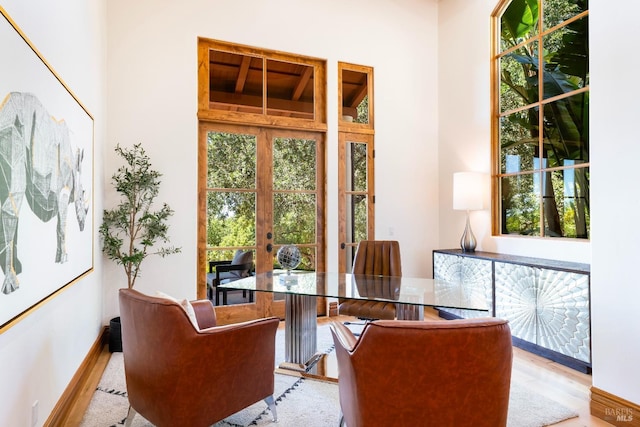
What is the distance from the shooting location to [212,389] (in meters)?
1.91

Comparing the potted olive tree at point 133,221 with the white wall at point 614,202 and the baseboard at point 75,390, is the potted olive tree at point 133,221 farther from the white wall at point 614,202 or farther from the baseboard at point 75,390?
the white wall at point 614,202

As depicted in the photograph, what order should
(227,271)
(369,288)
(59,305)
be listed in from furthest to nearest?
(227,271), (369,288), (59,305)

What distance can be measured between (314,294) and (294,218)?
2.03 m

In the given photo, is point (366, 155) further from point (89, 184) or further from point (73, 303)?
point (73, 303)

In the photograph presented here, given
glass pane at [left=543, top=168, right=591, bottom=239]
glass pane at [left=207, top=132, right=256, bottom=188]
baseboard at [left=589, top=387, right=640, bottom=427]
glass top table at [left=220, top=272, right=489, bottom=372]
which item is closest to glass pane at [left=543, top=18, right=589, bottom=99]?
glass pane at [left=543, top=168, right=591, bottom=239]

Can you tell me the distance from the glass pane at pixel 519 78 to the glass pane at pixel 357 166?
1.64 m

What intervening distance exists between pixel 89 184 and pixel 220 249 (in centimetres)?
158

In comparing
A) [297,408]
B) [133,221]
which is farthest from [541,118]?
[133,221]

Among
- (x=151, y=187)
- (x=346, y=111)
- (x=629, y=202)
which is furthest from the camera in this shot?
(x=346, y=111)

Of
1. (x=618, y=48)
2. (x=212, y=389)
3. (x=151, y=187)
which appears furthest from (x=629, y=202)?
(x=151, y=187)

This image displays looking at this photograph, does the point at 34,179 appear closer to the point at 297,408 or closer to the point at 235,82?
the point at 297,408

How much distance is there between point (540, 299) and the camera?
129 inches

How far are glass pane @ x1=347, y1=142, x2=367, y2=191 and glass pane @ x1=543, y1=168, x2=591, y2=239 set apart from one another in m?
1.98

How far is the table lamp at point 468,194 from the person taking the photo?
4277 mm
